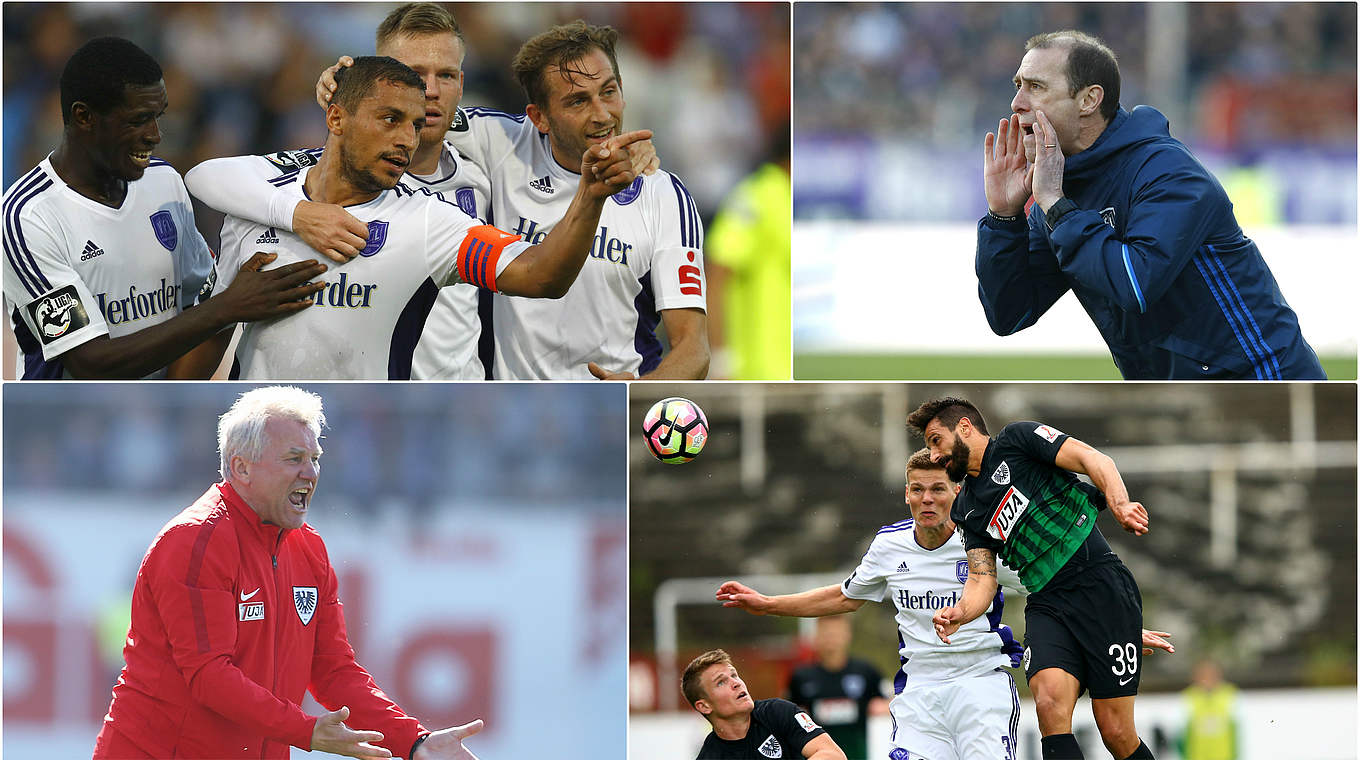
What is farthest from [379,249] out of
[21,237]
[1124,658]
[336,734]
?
[1124,658]

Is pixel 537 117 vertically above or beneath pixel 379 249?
above

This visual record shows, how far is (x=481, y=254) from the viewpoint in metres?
4.66

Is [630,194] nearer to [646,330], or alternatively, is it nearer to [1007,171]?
[646,330]

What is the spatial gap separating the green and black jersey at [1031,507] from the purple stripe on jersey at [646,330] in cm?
118

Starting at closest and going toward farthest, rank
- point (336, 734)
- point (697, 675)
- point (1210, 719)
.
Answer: point (336, 734) < point (697, 675) < point (1210, 719)

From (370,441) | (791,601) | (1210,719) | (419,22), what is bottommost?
(1210,719)

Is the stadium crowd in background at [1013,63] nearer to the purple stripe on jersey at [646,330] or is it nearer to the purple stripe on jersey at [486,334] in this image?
the purple stripe on jersey at [646,330]

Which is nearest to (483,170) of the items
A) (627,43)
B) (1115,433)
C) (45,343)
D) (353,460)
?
(627,43)

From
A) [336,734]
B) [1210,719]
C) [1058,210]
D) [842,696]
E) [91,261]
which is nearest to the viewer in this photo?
[336,734]

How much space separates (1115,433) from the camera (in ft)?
17.5

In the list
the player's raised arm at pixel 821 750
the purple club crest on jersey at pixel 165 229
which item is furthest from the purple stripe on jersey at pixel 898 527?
the purple club crest on jersey at pixel 165 229

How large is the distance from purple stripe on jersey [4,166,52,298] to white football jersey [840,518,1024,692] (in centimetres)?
291

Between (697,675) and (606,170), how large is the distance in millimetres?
1731

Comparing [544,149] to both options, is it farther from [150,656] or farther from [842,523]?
[150,656]
